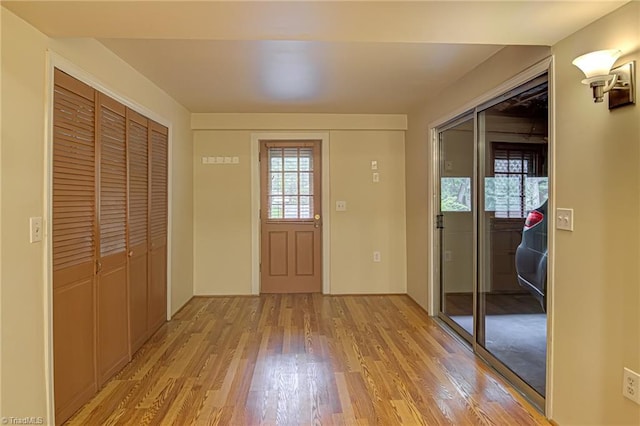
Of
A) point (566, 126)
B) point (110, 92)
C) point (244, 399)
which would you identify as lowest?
point (244, 399)

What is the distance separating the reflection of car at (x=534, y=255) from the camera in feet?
7.75

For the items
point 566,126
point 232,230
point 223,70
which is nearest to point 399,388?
point 566,126

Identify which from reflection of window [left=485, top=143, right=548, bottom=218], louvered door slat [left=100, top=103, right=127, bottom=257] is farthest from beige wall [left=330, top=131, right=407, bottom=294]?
louvered door slat [left=100, top=103, right=127, bottom=257]

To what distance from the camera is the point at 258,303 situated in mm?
4609

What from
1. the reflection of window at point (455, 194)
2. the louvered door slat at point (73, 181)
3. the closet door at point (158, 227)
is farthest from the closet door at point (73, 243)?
the reflection of window at point (455, 194)

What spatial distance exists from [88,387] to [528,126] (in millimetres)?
3320

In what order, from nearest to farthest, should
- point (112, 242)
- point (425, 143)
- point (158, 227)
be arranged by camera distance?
point (112, 242) → point (158, 227) → point (425, 143)

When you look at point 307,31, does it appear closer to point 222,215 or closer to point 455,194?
point 455,194

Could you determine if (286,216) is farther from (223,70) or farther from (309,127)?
(223,70)

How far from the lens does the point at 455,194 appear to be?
3.67 m

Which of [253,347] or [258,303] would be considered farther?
[258,303]

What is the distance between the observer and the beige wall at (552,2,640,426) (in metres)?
1.65

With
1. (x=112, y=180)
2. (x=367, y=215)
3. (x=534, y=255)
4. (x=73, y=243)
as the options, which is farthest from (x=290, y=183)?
(x=534, y=255)

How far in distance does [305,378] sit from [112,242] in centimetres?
167
